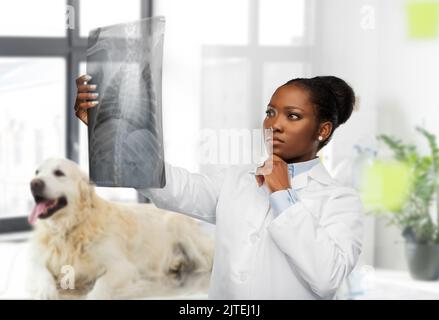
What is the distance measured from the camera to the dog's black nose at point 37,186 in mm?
1494

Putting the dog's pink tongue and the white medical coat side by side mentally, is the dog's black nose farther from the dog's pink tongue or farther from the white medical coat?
the white medical coat

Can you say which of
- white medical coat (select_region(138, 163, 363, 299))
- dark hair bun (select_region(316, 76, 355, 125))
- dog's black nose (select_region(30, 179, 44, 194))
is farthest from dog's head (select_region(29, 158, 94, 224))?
dark hair bun (select_region(316, 76, 355, 125))

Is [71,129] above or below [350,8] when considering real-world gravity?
below

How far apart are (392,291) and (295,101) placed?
99 cm

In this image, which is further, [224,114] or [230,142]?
[224,114]

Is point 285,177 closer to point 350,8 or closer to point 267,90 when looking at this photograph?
point 267,90

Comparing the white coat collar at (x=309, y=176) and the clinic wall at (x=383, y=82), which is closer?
the white coat collar at (x=309, y=176)

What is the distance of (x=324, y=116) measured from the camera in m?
0.82

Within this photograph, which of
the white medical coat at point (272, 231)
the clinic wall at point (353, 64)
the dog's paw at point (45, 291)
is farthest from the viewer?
the clinic wall at point (353, 64)

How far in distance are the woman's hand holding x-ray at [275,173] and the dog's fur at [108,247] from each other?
2.65 ft

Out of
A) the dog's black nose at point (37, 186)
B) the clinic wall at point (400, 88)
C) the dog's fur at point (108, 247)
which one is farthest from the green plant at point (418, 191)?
the dog's black nose at point (37, 186)

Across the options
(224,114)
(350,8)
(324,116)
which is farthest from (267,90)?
(324,116)

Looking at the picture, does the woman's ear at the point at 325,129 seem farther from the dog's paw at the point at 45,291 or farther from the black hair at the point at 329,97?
the dog's paw at the point at 45,291

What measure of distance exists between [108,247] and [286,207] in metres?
0.96
